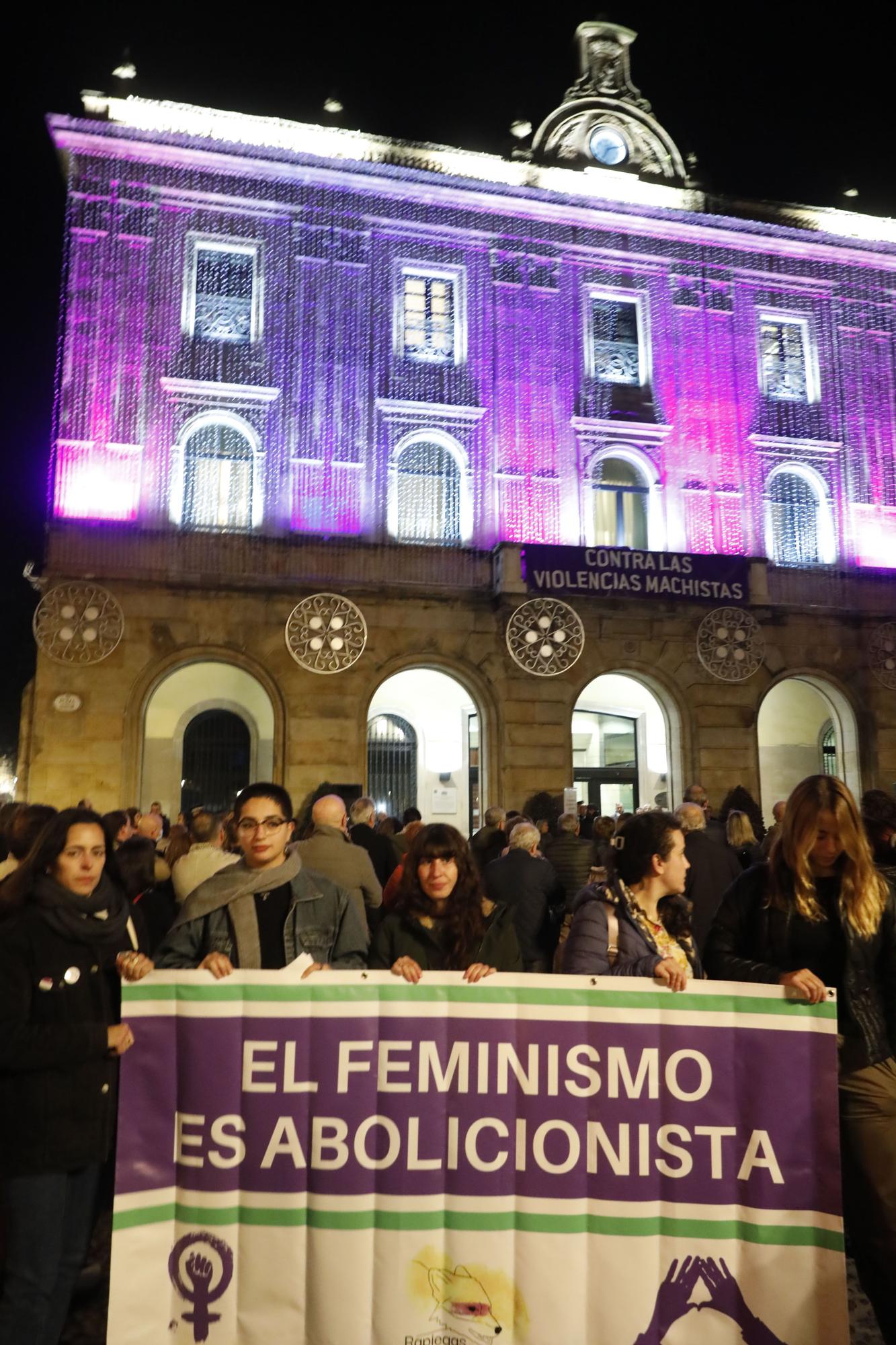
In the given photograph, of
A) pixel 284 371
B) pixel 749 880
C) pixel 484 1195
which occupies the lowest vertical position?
pixel 484 1195

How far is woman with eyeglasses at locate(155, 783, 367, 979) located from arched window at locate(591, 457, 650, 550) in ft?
54.8

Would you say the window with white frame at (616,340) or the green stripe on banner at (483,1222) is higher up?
the window with white frame at (616,340)

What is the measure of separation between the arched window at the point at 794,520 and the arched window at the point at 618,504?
2.82 meters

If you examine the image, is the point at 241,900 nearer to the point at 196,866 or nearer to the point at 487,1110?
the point at 487,1110

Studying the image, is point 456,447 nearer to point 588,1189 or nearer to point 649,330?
point 649,330

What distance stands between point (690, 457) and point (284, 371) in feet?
27.3

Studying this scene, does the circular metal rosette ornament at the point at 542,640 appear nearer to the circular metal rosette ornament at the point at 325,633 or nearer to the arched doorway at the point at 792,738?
the circular metal rosette ornament at the point at 325,633

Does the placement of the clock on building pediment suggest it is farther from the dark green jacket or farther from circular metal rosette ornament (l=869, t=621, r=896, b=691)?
the dark green jacket

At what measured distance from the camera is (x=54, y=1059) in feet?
11.2

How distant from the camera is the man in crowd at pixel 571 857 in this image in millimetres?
9477

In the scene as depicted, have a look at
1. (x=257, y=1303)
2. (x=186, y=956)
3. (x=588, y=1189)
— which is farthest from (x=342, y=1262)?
(x=186, y=956)

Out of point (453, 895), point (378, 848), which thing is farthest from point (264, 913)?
point (378, 848)

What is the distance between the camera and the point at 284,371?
19.1 meters

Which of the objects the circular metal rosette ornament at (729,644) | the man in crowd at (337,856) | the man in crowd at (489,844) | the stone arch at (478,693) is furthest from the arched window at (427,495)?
the man in crowd at (337,856)
